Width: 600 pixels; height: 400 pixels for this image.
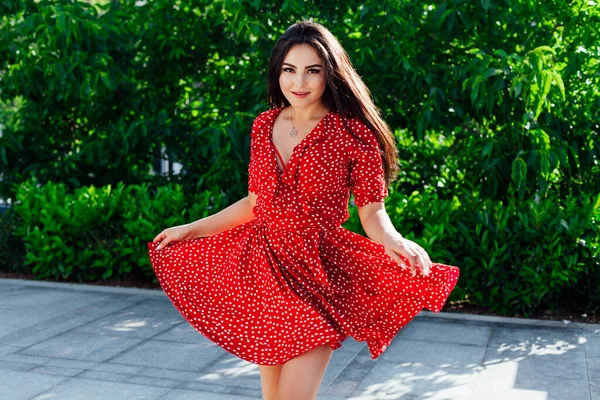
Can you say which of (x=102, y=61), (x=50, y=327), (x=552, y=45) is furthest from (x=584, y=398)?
(x=102, y=61)

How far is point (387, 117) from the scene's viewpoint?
637cm

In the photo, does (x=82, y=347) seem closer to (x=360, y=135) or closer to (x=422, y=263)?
(x=360, y=135)

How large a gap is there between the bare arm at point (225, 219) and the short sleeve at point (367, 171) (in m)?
0.47

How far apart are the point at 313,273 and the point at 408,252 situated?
1.41ft

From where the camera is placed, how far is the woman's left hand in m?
2.53

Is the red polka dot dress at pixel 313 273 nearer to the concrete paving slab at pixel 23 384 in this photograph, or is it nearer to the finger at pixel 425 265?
the finger at pixel 425 265

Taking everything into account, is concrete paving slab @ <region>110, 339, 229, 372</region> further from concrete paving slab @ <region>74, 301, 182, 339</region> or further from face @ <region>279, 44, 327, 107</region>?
face @ <region>279, 44, 327, 107</region>

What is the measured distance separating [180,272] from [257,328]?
0.43 m

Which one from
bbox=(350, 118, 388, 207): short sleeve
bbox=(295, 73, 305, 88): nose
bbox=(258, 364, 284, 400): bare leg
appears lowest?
bbox=(258, 364, 284, 400): bare leg

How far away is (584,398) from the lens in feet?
13.1

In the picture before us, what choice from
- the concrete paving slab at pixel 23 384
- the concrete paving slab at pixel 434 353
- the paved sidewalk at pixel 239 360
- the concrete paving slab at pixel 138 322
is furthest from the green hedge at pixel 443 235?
the concrete paving slab at pixel 23 384

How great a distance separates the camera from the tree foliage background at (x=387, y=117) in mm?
5602

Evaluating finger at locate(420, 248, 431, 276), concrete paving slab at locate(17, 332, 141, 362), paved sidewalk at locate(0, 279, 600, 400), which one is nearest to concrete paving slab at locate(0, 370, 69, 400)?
paved sidewalk at locate(0, 279, 600, 400)

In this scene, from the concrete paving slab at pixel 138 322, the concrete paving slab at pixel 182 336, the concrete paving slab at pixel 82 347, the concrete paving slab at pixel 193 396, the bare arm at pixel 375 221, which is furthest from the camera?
the concrete paving slab at pixel 138 322
